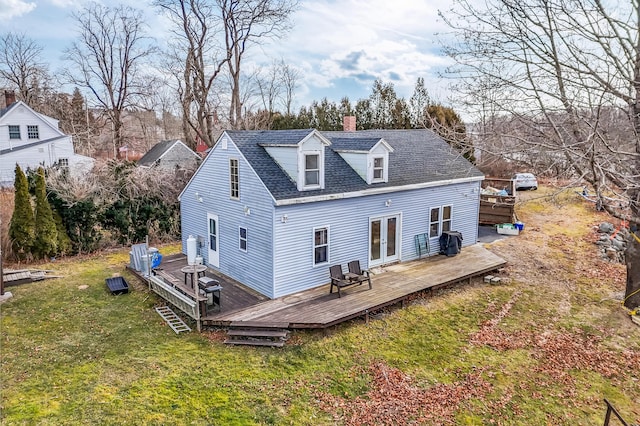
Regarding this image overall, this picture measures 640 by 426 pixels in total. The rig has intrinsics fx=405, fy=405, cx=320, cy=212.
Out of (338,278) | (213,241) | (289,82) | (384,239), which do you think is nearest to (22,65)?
(289,82)

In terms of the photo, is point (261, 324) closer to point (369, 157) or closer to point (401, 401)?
point (401, 401)

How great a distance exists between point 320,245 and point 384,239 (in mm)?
2810

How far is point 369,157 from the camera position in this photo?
13.3 metres

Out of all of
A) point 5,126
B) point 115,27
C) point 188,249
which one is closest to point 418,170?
point 188,249

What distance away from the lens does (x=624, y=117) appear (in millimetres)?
9773

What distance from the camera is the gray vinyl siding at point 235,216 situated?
1157 centimetres

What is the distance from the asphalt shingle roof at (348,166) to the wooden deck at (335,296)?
293 centimetres

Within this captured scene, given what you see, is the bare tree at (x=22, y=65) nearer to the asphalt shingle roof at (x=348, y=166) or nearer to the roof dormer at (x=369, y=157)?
the asphalt shingle roof at (x=348, y=166)

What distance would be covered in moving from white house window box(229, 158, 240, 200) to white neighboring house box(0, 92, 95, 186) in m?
24.3

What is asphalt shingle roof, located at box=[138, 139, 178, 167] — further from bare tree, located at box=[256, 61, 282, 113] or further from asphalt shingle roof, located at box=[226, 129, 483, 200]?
asphalt shingle roof, located at box=[226, 129, 483, 200]

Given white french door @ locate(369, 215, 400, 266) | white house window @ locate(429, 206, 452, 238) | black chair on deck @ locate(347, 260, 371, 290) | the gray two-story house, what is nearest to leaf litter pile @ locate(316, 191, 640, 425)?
black chair on deck @ locate(347, 260, 371, 290)

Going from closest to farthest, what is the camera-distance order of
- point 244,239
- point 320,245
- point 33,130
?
point 320,245
point 244,239
point 33,130

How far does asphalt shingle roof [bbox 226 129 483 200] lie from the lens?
466 inches

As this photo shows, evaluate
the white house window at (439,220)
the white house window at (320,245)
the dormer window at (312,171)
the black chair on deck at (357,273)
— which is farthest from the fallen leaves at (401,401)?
the white house window at (439,220)
